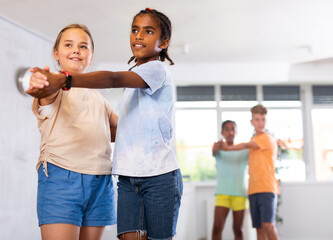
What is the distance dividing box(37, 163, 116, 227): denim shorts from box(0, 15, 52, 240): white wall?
2549 millimetres

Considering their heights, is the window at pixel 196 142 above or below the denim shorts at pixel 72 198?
above

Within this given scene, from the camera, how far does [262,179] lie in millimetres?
3314

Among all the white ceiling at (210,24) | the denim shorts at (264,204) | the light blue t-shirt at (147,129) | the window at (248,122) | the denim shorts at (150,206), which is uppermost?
the white ceiling at (210,24)

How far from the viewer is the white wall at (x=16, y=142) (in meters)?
3.56

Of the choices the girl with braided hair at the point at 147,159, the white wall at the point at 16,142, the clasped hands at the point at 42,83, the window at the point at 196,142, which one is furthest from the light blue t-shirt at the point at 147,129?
the window at the point at 196,142

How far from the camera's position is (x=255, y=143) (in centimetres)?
343

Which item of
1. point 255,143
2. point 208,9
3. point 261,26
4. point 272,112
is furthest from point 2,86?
point 272,112

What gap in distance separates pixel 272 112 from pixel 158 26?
4.99 meters

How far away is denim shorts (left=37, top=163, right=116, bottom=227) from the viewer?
1.19 m

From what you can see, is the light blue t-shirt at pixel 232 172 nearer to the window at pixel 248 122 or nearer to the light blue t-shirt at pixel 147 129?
the window at pixel 248 122

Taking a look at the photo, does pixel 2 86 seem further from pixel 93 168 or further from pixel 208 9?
pixel 93 168

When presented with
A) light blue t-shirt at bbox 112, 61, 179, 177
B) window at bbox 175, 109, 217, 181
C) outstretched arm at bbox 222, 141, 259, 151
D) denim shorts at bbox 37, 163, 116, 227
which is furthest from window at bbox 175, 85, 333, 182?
light blue t-shirt at bbox 112, 61, 179, 177

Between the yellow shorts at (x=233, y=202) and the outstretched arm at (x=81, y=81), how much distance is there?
2766mm

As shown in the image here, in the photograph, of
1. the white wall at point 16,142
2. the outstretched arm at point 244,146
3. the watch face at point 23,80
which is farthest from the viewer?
the watch face at point 23,80
